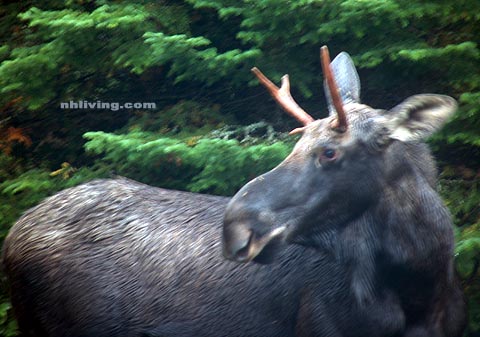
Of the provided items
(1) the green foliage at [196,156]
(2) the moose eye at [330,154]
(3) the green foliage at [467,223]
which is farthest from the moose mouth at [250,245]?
(3) the green foliage at [467,223]

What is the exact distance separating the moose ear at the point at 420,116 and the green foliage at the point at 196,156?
143cm

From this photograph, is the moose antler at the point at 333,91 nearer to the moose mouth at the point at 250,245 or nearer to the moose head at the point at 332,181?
the moose head at the point at 332,181

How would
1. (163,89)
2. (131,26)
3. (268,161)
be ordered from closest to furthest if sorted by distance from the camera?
1. (268,161)
2. (131,26)
3. (163,89)

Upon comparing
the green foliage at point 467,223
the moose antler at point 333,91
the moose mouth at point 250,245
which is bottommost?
the green foliage at point 467,223

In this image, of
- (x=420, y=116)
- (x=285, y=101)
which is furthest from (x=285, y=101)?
(x=420, y=116)

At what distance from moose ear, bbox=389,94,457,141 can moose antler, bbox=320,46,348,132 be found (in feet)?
0.88

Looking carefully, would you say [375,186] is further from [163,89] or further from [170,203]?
[163,89]

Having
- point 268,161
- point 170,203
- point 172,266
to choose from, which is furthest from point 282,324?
point 268,161

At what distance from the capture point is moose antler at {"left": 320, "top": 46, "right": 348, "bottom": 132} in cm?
368

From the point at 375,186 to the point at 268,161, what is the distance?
57.5 inches

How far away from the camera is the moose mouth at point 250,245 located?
381 cm

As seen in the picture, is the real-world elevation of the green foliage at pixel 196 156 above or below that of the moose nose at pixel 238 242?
below

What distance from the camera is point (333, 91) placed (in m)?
3.82

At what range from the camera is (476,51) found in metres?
5.44
